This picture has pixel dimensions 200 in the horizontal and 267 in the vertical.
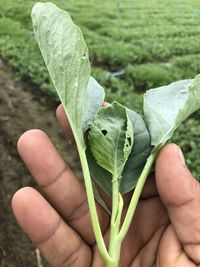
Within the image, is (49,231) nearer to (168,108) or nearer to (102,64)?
(168,108)

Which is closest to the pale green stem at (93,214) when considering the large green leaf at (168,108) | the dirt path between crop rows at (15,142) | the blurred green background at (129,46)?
the large green leaf at (168,108)

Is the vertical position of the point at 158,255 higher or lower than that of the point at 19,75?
higher

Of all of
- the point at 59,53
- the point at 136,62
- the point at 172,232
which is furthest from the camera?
the point at 136,62

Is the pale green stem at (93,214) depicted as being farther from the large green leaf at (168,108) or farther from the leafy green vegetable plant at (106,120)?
the large green leaf at (168,108)

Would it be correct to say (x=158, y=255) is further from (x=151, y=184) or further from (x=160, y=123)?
(x=160, y=123)

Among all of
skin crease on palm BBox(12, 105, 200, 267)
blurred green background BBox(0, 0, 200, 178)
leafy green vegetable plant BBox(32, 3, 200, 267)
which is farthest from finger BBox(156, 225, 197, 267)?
blurred green background BBox(0, 0, 200, 178)

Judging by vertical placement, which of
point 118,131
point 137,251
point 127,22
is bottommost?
point 127,22

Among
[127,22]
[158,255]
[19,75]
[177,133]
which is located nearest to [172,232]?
[158,255]
